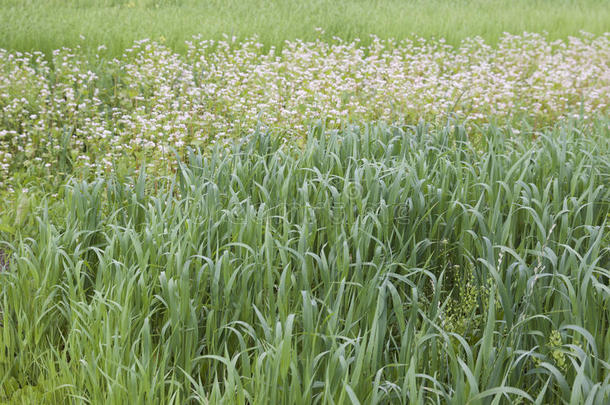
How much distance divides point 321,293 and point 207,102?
12.2 feet

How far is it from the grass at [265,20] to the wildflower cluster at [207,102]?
64cm

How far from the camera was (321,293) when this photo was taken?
3.09m

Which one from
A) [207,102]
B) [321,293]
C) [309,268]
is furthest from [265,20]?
[321,293]

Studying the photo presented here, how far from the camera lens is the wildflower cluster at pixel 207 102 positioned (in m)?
5.54

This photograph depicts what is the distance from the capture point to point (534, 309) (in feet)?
8.84

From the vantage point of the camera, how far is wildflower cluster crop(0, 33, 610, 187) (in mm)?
5543

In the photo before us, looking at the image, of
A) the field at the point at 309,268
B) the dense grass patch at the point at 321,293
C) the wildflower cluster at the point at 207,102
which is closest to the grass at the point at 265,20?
the wildflower cluster at the point at 207,102

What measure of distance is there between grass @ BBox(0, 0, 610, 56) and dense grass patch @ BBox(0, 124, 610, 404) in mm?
5499

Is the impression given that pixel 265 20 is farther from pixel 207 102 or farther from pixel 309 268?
pixel 309 268

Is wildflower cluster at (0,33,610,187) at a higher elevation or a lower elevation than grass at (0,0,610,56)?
lower

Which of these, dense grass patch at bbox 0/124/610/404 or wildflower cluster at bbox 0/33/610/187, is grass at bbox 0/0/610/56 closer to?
wildflower cluster at bbox 0/33/610/187

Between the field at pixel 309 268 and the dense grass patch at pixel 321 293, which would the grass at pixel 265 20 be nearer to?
the field at pixel 309 268

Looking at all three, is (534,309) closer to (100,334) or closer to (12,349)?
(100,334)

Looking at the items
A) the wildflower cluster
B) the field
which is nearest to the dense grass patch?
the field
